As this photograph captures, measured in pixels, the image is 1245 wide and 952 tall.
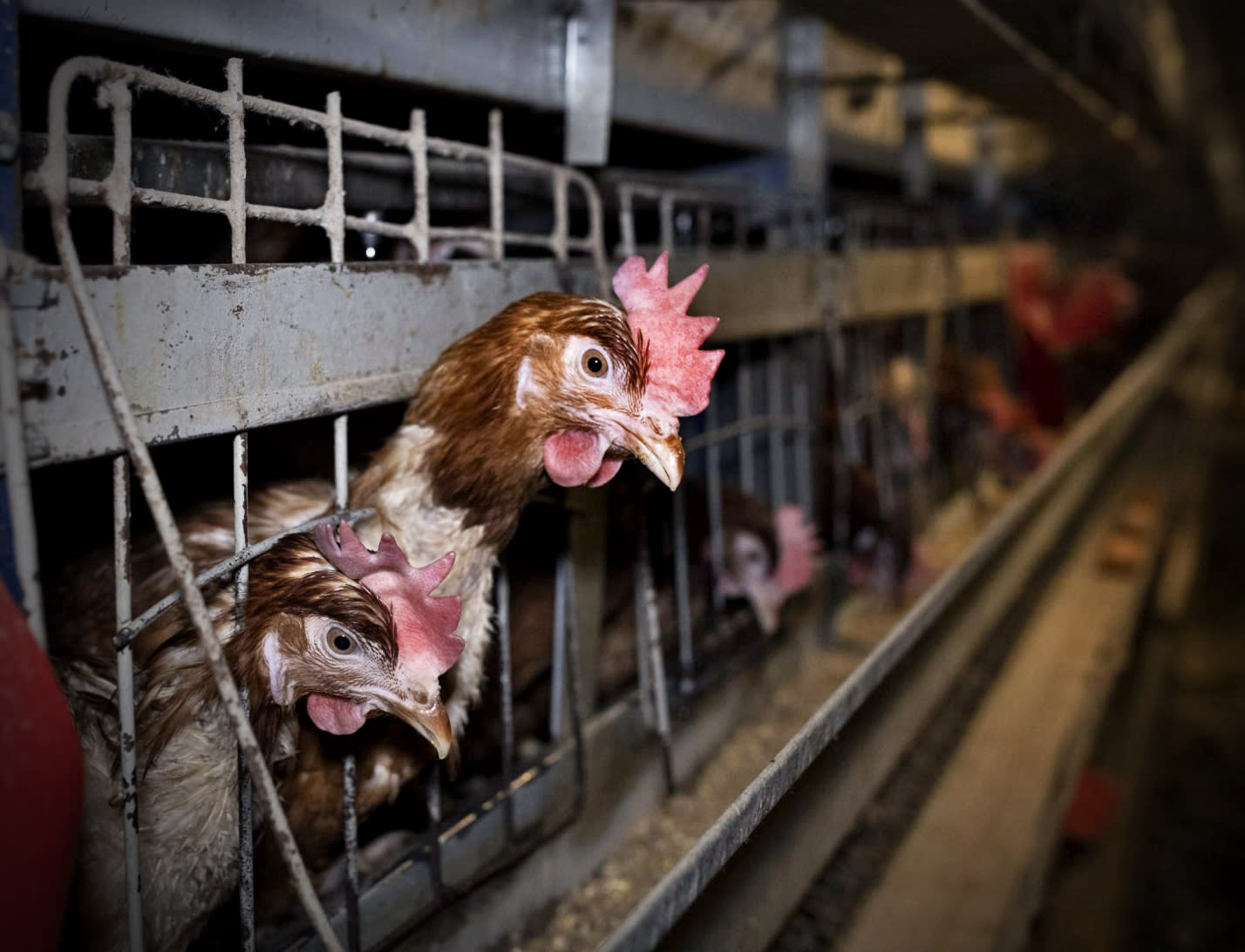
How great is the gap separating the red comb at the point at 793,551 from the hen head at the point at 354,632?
1249 millimetres

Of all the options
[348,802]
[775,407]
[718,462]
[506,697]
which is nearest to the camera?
[348,802]

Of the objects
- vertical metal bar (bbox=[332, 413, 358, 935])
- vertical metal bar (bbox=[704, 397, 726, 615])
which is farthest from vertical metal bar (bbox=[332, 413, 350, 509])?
vertical metal bar (bbox=[704, 397, 726, 615])

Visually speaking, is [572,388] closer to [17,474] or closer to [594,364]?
[594,364]

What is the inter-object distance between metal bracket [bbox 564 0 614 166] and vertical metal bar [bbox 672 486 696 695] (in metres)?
0.77

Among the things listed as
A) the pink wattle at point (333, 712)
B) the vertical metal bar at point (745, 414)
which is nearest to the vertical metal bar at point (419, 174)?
the pink wattle at point (333, 712)

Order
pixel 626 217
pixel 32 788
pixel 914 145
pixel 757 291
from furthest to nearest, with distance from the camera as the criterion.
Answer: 1. pixel 914 145
2. pixel 757 291
3. pixel 626 217
4. pixel 32 788

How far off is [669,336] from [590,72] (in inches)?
28.6

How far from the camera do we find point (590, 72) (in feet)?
4.93

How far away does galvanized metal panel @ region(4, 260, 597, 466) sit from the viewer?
0.73 metres

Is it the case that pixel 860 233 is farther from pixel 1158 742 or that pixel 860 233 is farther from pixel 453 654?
pixel 1158 742

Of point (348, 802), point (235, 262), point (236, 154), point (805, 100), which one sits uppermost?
point (805, 100)

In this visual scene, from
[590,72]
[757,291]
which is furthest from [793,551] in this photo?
[590,72]

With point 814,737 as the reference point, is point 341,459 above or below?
above

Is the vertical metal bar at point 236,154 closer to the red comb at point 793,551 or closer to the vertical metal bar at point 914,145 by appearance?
the red comb at point 793,551
